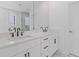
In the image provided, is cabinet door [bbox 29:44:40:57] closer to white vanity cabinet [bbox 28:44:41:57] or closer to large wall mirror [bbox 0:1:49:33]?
white vanity cabinet [bbox 28:44:41:57]

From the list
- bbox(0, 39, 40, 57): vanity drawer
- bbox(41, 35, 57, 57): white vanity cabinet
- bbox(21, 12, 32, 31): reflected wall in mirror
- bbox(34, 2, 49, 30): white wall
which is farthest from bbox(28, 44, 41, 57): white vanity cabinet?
bbox(34, 2, 49, 30): white wall

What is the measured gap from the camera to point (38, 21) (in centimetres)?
402

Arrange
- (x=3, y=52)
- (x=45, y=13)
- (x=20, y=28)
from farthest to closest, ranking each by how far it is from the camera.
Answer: (x=45, y=13), (x=20, y=28), (x=3, y=52)

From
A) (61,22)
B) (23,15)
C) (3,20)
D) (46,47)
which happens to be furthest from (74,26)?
(3,20)

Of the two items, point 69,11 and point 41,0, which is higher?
point 41,0

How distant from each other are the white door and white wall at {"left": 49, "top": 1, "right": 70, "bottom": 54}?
184 mm

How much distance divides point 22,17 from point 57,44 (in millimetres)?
1868

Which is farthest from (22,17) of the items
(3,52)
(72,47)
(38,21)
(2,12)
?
(72,47)

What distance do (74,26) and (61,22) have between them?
55 centimetres

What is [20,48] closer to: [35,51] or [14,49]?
[14,49]

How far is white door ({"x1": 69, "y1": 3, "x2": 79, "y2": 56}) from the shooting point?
3.52 metres

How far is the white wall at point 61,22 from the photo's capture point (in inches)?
149

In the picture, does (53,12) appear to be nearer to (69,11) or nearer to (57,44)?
(69,11)

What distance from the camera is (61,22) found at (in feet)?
12.9
